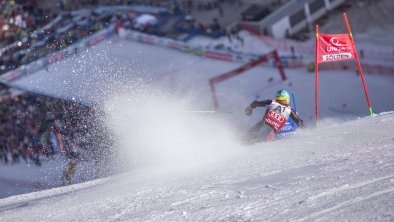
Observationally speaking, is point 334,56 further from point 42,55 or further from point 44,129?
point 42,55

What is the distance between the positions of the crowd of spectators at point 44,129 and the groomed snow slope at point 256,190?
4855mm

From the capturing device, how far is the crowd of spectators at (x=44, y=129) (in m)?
16.1

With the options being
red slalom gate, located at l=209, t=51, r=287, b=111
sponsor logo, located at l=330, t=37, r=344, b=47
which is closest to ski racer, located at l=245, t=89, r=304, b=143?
sponsor logo, located at l=330, t=37, r=344, b=47

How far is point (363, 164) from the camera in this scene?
29.2ft

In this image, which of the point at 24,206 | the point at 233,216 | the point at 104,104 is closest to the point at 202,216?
the point at 233,216

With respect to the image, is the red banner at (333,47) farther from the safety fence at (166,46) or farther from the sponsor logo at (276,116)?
the safety fence at (166,46)

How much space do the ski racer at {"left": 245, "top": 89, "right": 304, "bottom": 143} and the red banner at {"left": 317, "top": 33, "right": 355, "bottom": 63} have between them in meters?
1.47

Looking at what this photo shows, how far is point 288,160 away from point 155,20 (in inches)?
859

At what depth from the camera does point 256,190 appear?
8.48 m

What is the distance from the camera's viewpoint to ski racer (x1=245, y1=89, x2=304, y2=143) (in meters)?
12.2

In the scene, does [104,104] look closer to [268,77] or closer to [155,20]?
[268,77]

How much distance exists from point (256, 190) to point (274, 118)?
398cm

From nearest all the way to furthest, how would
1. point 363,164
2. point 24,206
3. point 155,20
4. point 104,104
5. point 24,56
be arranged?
point 363,164 → point 24,206 → point 104,104 → point 24,56 → point 155,20

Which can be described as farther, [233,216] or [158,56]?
[158,56]
